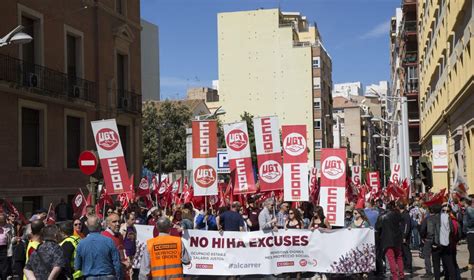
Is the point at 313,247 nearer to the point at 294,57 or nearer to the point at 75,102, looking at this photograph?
the point at 75,102

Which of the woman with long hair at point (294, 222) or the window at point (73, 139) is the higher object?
the window at point (73, 139)

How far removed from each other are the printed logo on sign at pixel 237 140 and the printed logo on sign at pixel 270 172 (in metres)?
0.94

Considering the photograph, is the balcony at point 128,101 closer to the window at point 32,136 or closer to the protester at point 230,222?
the window at point 32,136

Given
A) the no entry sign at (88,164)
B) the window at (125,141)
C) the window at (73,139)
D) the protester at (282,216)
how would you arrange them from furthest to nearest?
the window at (125,141)
the window at (73,139)
the no entry sign at (88,164)
the protester at (282,216)

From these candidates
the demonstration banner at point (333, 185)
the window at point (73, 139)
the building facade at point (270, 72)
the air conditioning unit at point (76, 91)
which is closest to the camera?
the demonstration banner at point (333, 185)

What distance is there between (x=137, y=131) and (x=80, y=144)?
554cm

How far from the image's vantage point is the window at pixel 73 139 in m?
27.0

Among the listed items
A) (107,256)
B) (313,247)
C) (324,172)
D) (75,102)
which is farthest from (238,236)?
(75,102)

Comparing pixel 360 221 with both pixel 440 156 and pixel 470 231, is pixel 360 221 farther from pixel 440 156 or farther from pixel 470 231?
pixel 440 156

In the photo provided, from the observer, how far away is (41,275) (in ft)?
24.7

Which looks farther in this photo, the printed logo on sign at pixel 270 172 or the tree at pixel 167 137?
the tree at pixel 167 137

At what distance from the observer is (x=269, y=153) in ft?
50.4

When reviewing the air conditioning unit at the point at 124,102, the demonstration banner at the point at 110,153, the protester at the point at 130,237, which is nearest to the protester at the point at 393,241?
the protester at the point at 130,237

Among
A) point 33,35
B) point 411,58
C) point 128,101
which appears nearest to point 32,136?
point 33,35
